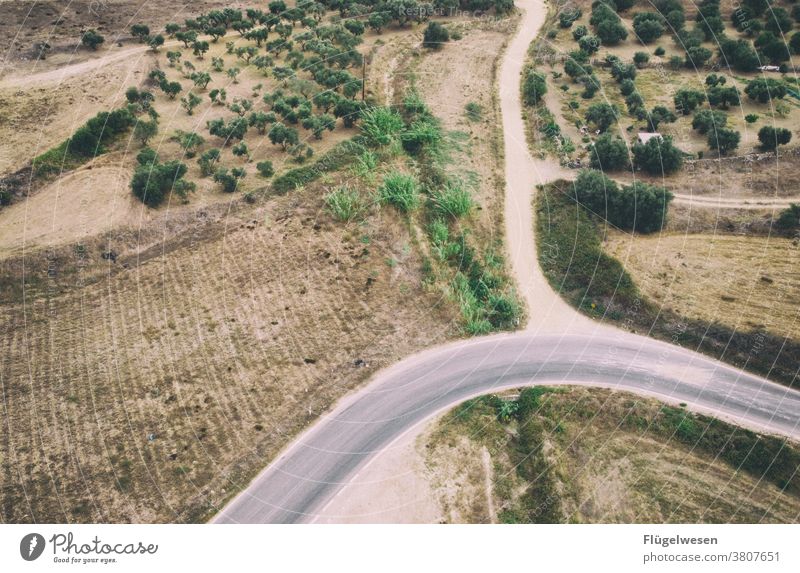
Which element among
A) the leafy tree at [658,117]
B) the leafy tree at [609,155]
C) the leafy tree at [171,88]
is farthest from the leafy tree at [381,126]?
the leafy tree at [658,117]

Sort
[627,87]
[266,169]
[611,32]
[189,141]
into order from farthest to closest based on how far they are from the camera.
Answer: [611,32] → [627,87] → [189,141] → [266,169]

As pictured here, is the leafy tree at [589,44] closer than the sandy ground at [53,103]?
No

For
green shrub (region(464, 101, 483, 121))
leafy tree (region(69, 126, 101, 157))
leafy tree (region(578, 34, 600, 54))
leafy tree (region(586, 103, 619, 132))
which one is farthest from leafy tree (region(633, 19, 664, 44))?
leafy tree (region(69, 126, 101, 157))

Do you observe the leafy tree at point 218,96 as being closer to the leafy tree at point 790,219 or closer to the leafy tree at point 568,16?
the leafy tree at point 568,16

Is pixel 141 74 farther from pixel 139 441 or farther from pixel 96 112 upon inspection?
pixel 139 441

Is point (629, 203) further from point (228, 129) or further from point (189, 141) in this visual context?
point (189, 141)

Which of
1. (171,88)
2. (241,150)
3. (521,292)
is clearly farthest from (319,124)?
(521,292)

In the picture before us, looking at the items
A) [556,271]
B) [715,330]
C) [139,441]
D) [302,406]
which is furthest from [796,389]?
[139,441]
